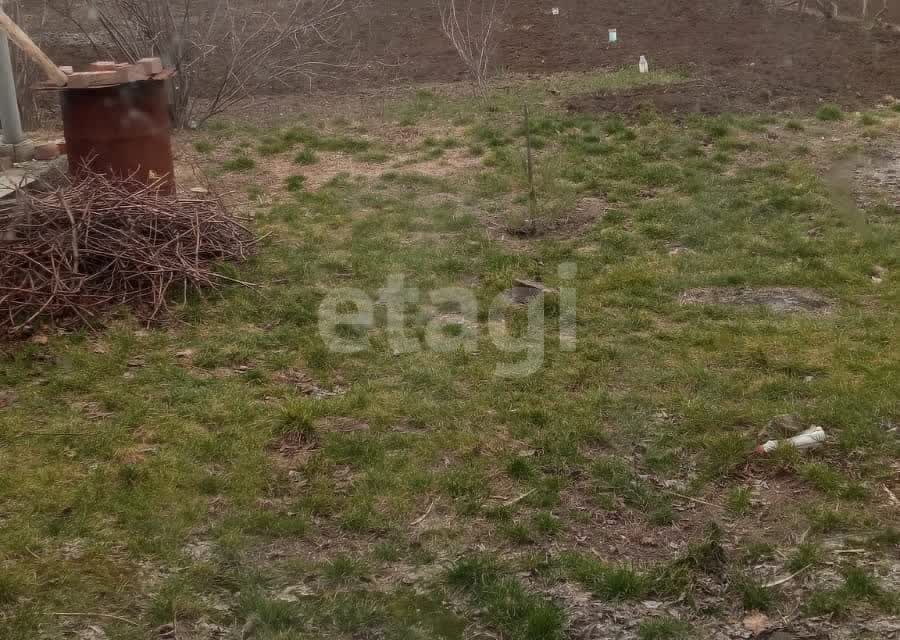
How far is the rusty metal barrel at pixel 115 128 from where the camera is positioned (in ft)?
23.8

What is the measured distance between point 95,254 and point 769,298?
4270 millimetres

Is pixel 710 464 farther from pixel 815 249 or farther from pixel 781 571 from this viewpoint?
pixel 815 249

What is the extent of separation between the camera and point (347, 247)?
7.50 metres

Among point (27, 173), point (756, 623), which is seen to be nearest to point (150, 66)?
point (27, 173)

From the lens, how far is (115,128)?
7305mm

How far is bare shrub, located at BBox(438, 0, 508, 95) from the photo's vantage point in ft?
41.3

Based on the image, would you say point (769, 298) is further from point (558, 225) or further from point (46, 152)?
point (46, 152)

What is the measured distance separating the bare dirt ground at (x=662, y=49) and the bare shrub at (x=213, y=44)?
436 millimetres

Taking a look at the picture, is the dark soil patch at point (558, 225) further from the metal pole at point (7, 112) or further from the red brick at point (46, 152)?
the metal pole at point (7, 112)

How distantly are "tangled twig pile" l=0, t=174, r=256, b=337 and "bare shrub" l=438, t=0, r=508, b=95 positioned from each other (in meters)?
6.06

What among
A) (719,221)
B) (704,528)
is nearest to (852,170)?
(719,221)

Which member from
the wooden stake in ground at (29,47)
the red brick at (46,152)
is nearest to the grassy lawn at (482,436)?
the red brick at (46,152)

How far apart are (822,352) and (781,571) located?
6.82 ft

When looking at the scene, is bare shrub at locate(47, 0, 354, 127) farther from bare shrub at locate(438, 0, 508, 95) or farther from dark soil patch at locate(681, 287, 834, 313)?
dark soil patch at locate(681, 287, 834, 313)
